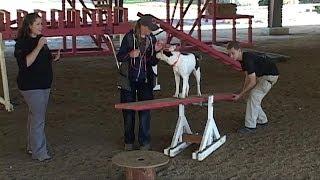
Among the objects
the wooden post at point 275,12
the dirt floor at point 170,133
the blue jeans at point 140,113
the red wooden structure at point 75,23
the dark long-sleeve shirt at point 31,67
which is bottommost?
the dirt floor at point 170,133

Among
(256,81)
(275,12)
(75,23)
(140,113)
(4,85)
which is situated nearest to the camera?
(140,113)

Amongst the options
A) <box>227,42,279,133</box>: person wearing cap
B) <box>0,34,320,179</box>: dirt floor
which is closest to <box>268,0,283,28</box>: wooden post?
<box>0,34,320,179</box>: dirt floor

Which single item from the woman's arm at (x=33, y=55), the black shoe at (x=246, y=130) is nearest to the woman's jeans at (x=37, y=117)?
the woman's arm at (x=33, y=55)

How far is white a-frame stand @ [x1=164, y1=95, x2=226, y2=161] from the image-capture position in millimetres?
6000

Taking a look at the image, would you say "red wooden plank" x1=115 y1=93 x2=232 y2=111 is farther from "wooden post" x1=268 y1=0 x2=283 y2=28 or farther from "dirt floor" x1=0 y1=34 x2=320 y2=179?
"wooden post" x1=268 y1=0 x2=283 y2=28

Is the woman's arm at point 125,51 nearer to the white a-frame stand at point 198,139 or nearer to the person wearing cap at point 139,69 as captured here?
the person wearing cap at point 139,69

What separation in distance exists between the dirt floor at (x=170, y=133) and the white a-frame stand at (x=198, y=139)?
0.26 feet

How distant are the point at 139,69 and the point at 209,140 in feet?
3.58

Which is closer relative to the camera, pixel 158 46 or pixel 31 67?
pixel 31 67

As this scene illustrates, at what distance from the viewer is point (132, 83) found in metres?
6.12

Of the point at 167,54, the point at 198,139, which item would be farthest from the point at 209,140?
the point at 167,54

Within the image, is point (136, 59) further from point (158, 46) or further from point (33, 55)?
point (33, 55)

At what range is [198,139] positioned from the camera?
6.18 m

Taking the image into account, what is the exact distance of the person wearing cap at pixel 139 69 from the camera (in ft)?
19.5
